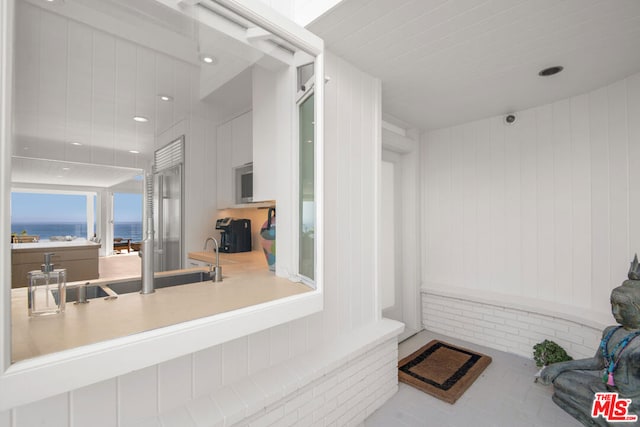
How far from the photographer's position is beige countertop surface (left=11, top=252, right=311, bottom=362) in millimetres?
767

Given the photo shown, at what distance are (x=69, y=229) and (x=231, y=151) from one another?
0.73 metres

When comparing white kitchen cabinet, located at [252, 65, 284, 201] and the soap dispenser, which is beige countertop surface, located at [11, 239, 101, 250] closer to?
the soap dispenser

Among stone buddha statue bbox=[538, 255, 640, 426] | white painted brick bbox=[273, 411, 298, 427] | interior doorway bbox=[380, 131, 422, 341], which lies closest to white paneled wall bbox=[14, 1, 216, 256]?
white painted brick bbox=[273, 411, 298, 427]

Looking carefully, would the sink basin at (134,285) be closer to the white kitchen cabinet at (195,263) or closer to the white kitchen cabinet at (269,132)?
the white kitchen cabinet at (195,263)

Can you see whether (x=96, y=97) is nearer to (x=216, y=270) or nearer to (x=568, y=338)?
(x=216, y=270)

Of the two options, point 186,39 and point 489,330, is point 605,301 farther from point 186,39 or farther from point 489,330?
point 186,39

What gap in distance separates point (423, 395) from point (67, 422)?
2.17m

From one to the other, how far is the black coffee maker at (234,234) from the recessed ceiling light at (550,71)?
8.06 ft

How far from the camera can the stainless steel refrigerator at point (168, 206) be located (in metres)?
1.17

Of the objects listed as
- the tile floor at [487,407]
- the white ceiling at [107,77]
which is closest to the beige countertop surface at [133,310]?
the white ceiling at [107,77]

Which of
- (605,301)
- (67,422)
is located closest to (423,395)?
(605,301)

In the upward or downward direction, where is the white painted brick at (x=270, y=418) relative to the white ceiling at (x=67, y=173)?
downward

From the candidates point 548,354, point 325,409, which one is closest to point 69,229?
point 325,409

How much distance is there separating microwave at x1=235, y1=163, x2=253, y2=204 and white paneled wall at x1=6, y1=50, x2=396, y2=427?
1.69ft
